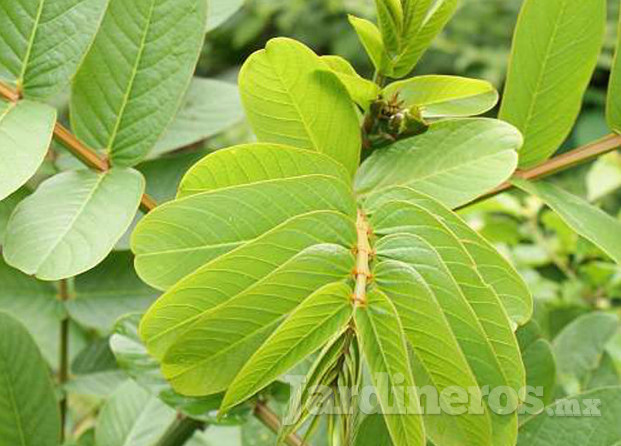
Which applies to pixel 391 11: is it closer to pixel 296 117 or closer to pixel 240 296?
pixel 296 117

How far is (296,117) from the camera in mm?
528

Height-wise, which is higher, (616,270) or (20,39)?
(20,39)

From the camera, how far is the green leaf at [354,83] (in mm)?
538

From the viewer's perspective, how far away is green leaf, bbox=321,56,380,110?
538 mm

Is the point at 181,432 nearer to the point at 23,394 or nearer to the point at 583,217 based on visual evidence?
the point at 23,394

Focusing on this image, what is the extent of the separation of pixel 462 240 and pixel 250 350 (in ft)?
0.41

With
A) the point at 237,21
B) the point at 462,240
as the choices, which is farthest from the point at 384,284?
the point at 237,21

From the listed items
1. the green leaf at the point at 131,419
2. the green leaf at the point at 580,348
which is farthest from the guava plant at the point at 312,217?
the green leaf at the point at 580,348

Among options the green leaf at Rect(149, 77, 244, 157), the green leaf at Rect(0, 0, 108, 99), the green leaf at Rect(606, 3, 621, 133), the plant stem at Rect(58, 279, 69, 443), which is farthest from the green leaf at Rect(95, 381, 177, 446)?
the green leaf at Rect(606, 3, 621, 133)

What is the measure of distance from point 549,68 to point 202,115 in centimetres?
31

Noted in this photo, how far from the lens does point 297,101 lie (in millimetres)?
525

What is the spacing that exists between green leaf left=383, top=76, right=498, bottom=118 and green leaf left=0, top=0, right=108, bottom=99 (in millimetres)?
197

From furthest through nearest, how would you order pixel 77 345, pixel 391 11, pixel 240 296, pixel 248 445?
1. pixel 77 345
2. pixel 248 445
3. pixel 391 11
4. pixel 240 296

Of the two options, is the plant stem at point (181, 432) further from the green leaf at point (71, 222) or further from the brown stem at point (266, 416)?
the green leaf at point (71, 222)
